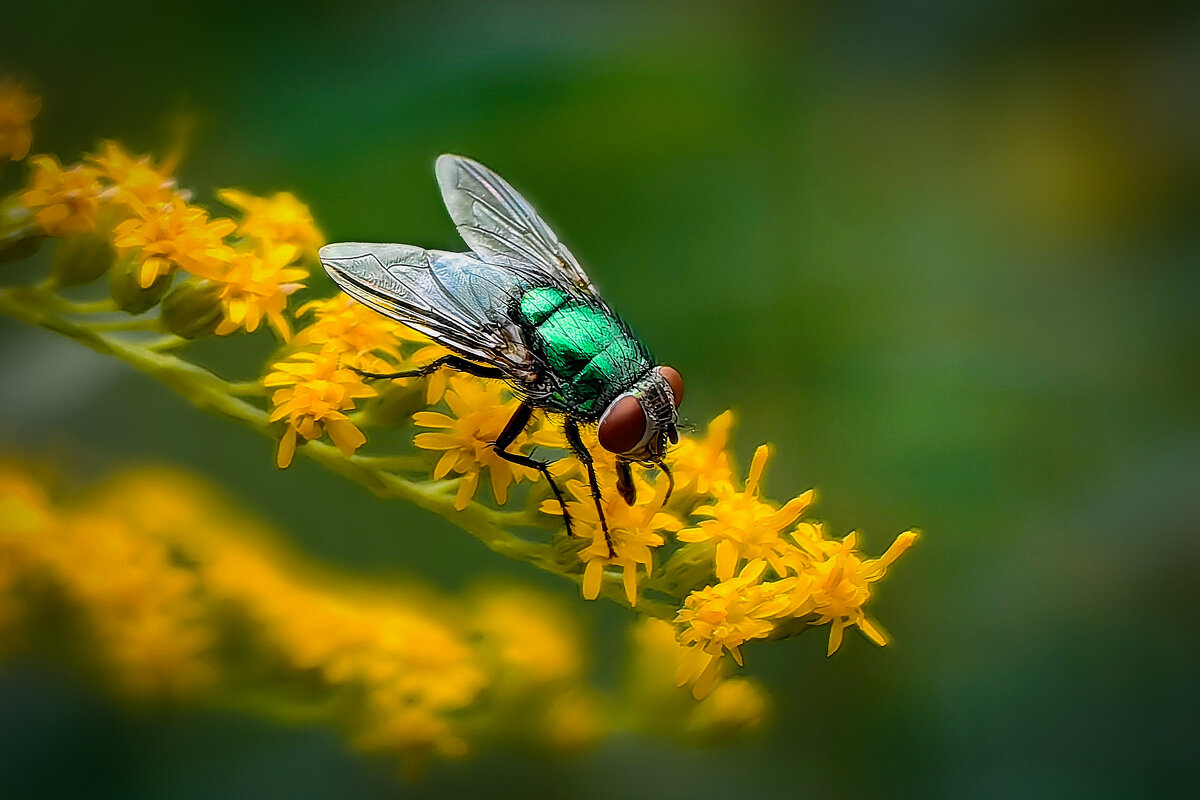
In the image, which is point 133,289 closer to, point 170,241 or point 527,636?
point 170,241

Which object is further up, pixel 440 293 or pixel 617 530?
pixel 440 293

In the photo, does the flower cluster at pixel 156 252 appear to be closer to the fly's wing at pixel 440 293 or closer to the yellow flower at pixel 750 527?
the fly's wing at pixel 440 293

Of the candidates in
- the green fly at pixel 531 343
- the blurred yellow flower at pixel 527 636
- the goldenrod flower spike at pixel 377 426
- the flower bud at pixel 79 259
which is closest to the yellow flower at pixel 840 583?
the goldenrod flower spike at pixel 377 426

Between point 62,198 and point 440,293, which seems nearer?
point 62,198

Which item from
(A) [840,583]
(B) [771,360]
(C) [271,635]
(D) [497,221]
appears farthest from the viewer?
(B) [771,360]

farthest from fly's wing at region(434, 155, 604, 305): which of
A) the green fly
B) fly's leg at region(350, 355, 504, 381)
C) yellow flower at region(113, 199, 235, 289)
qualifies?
yellow flower at region(113, 199, 235, 289)

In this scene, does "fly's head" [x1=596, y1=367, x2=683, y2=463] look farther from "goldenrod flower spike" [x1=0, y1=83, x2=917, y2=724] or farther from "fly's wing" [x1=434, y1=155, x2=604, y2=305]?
"fly's wing" [x1=434, y1=155, x2=604, y2=305]

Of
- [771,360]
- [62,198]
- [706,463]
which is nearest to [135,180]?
[62,198]
